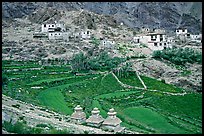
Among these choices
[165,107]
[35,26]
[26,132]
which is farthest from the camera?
A: [35,26]

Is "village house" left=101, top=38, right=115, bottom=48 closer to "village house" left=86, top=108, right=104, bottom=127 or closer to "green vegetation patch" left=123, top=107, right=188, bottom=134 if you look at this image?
"green vegetation patch" left=123, top=107, right=188, bottom=134

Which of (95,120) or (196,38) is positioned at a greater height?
(196,38)

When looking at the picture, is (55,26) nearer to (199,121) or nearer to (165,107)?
(165,107)

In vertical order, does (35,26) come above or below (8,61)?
above

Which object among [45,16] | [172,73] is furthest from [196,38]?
[45,16]

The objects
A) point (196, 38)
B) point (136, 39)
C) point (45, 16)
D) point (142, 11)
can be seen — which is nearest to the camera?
point (136, 39)

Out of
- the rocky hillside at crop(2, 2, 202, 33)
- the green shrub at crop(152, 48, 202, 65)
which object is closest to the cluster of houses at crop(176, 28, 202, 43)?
the rocky hillside at crop(2, 2, 202, 33)

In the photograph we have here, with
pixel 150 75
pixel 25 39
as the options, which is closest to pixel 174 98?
pixel 150 75

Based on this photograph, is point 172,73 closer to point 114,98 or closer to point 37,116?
point 114,98
